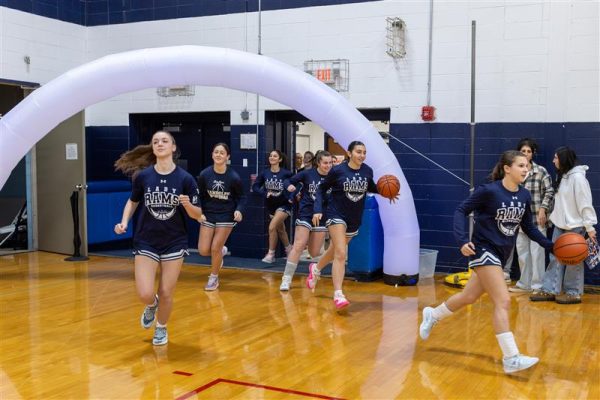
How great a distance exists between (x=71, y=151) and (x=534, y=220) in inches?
269

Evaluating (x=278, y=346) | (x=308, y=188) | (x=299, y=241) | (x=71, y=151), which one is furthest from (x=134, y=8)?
(x=278, y=346)

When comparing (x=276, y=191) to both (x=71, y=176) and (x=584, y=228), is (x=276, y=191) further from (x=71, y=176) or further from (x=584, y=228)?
(x=584, y=228)

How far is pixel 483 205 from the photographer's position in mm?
5121

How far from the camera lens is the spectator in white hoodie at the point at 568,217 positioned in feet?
23.4

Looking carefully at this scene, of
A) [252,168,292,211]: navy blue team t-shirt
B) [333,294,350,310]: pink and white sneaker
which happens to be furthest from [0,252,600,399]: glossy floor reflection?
[252,168,292,211]: navy blue team t-shirt

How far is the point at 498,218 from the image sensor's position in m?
5.07

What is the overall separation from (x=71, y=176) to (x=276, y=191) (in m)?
3.32

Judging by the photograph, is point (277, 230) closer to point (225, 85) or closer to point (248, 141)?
point (248, 141)

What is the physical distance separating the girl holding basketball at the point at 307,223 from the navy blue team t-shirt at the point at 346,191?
93 cm

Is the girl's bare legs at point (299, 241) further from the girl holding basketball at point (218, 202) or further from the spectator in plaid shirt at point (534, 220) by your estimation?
the spectator in plaid shirt at point (534, 220)

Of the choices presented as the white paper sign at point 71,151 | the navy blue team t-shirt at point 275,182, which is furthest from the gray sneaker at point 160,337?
the white paper sign at point 71,151

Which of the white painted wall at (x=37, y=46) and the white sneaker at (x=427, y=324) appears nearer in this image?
the white sneaker at (x=427, y=324)

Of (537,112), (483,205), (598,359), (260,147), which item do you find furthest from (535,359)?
(260,147)

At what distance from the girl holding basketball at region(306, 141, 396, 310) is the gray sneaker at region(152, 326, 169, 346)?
6.17ft
